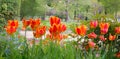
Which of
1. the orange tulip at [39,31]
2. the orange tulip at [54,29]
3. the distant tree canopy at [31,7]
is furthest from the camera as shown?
the distant tree canopy at [31,7]

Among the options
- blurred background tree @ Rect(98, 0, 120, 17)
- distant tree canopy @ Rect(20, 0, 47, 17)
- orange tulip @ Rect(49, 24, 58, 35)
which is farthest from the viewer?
blurred background tree @ Rect(98, 0, 120, 17)

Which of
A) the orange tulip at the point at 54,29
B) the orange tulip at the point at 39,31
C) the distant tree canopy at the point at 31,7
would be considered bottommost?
the distant tree canopy at the point at 31,7

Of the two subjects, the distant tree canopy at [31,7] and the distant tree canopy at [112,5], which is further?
the distant tree canopy at [112,5]

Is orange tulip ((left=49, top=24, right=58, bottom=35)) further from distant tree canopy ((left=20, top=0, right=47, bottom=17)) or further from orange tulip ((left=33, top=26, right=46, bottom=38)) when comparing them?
distant tree canopy ((left=20, top=0, right=47, bottom=17))

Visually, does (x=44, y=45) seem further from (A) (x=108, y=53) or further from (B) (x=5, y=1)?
(B) (x=5, y=1)

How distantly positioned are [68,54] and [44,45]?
1.40 ft

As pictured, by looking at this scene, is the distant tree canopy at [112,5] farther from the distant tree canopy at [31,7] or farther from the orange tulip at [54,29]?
the orange tulip at [54,29]

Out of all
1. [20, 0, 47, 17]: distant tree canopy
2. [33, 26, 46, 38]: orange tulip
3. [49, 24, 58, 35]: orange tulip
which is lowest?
[20, 0, 47, 17]: distant tree canopy

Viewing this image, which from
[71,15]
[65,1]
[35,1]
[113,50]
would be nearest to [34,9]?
[35,1]

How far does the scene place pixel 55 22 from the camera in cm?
288

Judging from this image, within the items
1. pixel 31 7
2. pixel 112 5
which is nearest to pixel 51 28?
pixel 31 7

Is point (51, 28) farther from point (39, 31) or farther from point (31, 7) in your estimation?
point (31, 7)

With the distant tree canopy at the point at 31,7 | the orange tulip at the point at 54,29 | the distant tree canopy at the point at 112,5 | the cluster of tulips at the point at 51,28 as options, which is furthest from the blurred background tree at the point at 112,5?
the orange tulip at the point at 54,29

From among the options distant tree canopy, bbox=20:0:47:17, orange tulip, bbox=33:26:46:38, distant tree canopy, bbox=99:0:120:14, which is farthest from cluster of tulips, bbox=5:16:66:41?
distant tree canopy, bbox=99:0:120:14
